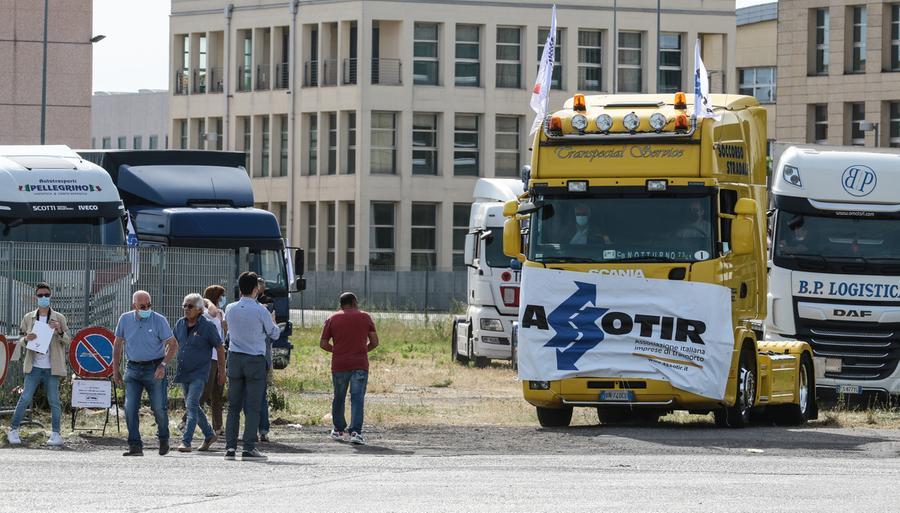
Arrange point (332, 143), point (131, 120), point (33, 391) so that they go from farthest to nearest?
point (131, 120) < point (332, 143) < point (33, 391)

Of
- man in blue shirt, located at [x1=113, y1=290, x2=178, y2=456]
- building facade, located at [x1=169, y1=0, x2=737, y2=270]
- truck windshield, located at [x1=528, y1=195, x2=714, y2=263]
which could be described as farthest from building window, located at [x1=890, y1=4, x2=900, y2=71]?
man in blue shirt, located at [x1=113, y1=290, x2=178, y2=456]

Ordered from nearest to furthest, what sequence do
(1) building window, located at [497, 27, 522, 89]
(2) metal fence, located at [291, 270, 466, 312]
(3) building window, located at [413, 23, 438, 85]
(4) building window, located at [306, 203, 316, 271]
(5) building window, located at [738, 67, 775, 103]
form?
(2) metal fence, located at [291, 270, 466, 312] → (3) building window, located at [413, 23, 438, 85] → (1) building window, located at [497, 27, 522, 89] → (4) building window, located at [306, 203, 316, 271] → (5) building window, located at [738, 67, 775, 103]

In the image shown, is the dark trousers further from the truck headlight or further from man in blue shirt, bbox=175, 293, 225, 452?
the truck headlight

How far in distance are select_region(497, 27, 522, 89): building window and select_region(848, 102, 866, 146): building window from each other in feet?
45.2

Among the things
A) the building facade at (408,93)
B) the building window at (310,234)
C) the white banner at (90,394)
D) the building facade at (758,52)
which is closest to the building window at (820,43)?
the building facade at (408,93)

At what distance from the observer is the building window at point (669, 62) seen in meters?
79.1

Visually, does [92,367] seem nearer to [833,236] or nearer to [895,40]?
[833,236]

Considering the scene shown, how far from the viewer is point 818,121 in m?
80.6

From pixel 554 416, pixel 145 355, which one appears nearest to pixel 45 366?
pixel 145 355

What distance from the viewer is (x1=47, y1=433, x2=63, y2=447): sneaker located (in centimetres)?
2084

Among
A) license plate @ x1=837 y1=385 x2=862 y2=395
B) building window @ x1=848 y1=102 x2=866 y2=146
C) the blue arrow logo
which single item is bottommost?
license plate @ x1=837 y1=385 x2=862 y2=395

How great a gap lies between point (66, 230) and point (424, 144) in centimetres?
4959

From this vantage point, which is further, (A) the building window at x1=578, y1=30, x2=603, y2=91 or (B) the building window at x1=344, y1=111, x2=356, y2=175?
(A) the building window at x1=578, y1=30, x2=603, y2=91

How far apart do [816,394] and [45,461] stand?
12.0 m
